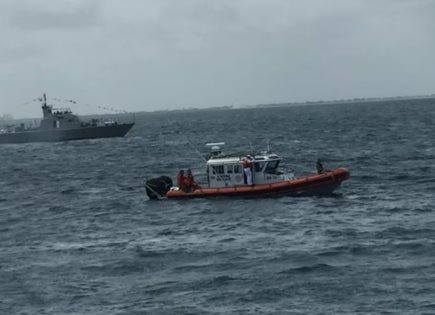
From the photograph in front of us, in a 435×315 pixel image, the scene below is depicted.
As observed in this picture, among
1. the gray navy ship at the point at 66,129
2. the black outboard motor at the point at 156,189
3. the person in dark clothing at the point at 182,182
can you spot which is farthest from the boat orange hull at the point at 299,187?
the gray navy ship at the point at 66,129

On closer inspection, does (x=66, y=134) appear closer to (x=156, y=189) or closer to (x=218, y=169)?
(x=156, y=189)

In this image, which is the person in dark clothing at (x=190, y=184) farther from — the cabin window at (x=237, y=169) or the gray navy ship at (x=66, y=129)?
the gray navy ship at (x=66, y=129)

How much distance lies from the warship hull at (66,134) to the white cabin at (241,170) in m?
94.3

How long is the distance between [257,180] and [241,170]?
3.88 ft

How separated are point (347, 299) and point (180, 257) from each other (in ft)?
31.1

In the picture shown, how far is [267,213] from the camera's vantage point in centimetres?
4478

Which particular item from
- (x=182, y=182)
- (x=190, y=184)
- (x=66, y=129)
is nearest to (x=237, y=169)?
(x=190, y=184)

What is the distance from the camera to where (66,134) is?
14325 cm

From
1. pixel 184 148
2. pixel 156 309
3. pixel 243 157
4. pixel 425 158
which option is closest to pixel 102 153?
Answer: pixel 184 148

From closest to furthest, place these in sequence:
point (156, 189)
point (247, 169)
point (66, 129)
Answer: point (247, 169)
point (156, 189)
point (66, 129)

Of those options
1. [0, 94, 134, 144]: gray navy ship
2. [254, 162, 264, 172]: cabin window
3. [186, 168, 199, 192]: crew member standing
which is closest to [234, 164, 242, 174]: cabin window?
[254, 162, 264, 172]: cabin window

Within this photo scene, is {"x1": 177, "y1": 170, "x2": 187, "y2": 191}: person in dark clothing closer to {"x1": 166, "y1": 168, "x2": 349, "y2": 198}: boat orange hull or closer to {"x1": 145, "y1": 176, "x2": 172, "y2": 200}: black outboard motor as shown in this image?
{"x1": 145, "y1": 176, "x2": 172, "y2": 200}: black outboard motor

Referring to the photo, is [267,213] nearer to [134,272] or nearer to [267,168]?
[267,168]

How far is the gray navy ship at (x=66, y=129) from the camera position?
14088 cm
